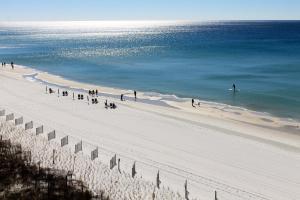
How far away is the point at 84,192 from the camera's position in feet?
66.3

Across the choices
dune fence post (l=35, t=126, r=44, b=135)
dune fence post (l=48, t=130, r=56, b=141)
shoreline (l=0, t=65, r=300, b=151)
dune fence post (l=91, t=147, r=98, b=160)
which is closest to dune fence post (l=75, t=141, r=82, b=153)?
dune fence post (l=91, t=147, r=98, b=160)

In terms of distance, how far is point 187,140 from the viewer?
33.2m

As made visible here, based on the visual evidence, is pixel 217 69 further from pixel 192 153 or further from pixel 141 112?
pixel 192 153

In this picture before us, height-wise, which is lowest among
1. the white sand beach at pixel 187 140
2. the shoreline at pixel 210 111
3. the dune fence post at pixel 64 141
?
the shoreline at pixel 210 111

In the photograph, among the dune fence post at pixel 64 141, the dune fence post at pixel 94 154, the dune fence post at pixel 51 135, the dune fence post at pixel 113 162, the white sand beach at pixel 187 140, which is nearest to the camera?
the white sand beach at pixel 187 140

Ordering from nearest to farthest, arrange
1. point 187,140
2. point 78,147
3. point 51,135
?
1. point 78,147
2. point 51,135
3. point 187,140

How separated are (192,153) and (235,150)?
3.52 metres

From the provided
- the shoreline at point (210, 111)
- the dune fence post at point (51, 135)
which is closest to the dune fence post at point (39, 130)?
the dune fence post at point (51, 135)

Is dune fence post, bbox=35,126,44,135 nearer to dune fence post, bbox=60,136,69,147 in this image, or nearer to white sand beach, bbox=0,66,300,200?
white sand beach, bbox=0,66,300,200

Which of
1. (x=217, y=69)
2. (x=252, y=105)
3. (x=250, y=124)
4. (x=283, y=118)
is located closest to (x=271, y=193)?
(x=250, y=124)

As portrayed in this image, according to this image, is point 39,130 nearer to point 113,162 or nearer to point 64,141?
point 64,141

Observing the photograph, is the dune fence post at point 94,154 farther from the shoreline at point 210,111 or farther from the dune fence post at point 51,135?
the shoreline at point 210,111

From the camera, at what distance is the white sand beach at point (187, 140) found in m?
24.1

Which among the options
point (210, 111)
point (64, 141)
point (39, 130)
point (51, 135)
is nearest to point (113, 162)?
point (64, 141)
